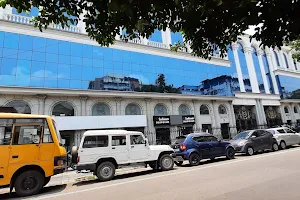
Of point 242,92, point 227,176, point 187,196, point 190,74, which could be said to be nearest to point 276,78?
point 242,92

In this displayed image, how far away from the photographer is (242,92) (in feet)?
96.6

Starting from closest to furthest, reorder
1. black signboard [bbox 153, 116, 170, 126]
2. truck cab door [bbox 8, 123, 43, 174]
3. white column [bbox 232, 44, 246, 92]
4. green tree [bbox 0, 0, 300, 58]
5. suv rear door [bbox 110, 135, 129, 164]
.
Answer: green tree [bbox 0, 0, 300, 58] → truck cab door [bbox 8, 123, 43, 174] → suv rear door [bbox 110, 135, 129, 164] → black signboard [bbox 153, 116, 170, 126] → white column [bbox 232, 44, 246, 92]

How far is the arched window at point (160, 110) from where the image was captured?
23281 mm

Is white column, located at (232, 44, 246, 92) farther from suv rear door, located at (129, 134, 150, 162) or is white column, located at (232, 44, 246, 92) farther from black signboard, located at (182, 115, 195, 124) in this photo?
suv rear door, located at (129, 134, 150, 162)

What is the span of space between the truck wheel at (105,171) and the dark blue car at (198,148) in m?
4.11

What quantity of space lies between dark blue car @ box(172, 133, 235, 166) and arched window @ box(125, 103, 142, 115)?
10675 millimetres

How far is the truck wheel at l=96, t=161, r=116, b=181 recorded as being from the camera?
8.41 metres

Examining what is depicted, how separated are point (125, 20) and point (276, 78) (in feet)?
128

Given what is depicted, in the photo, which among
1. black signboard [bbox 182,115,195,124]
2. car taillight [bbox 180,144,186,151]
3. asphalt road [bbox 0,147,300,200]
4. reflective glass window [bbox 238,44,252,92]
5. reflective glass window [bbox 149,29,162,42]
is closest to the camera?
asphalt road [bbox 0,147,300,200]

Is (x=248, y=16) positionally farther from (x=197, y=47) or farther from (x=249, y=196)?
(x=249, y=196)

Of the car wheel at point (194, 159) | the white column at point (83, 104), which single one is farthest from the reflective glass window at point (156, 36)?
the car wheel at point (194, 159)

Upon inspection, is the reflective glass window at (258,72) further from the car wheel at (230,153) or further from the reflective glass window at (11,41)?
the reflective glass window at (11,41)

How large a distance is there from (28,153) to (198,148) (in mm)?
8369

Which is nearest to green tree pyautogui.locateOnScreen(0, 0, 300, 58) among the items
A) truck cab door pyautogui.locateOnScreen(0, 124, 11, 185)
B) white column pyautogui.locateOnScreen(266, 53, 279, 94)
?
truck cab door pyautogui.locateOnScreen(0, 124, 11, 185)
